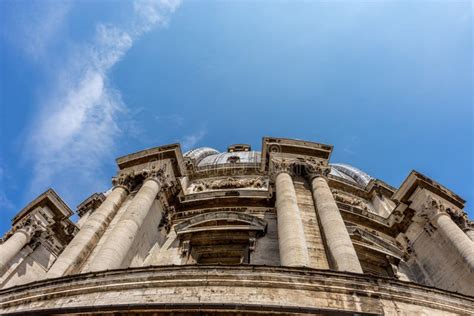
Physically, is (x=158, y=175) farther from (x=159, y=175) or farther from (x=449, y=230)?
(x=449, y=230)

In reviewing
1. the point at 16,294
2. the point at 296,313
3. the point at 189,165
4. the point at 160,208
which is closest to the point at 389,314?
the point at 296,313

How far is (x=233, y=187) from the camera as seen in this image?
25.9m

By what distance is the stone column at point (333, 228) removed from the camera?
35.6ft

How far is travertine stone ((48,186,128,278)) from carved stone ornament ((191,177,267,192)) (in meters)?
9.30

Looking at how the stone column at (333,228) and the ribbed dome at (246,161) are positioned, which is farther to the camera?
the ribbed dome at (246,161)

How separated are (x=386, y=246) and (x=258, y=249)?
7672 millimetres

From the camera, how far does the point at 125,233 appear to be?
44.2ft

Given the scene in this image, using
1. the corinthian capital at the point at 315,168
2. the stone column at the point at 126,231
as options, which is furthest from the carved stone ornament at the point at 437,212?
the stone column at the point at 126,231

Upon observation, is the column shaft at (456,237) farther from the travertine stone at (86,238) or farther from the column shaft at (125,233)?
the travertine stone at (86,238)

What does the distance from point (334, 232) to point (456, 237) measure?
23.8ft

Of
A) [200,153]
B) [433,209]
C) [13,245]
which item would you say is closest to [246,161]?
[200,153]

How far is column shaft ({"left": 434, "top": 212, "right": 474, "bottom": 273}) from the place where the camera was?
1470cm

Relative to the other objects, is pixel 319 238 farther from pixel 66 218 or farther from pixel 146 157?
pixel 66 218

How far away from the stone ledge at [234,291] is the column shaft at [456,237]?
747cm
